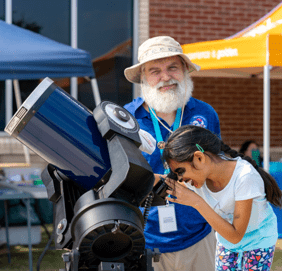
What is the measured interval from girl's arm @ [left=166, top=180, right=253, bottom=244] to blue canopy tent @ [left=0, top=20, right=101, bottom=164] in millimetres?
2825

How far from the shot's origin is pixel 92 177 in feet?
3.37

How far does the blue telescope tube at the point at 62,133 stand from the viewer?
96cm

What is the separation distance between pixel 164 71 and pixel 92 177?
0.94m

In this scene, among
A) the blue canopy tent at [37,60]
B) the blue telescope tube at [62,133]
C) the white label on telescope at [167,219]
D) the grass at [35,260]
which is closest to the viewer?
the blue telescope tube at [62,133]

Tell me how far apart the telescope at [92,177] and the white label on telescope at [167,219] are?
2.10 ft

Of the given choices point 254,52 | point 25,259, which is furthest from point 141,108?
point 25,259

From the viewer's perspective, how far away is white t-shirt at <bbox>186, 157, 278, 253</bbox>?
63.3 inches

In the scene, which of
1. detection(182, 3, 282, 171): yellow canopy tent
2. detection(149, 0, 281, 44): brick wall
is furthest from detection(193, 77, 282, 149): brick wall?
detection(182, 3, 282, 171): yellow canopy tent

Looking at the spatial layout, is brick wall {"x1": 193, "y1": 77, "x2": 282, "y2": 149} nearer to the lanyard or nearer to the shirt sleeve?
the lanyard

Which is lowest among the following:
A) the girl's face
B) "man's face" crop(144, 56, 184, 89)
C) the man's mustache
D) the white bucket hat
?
the girl's face

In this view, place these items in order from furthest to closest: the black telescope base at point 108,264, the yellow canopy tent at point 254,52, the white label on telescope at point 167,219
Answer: the yellow canopy tent at point 254,52 → the white label on telescope at point 167,219 → the black telescope base at point 108,264

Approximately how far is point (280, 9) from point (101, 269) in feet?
15.9

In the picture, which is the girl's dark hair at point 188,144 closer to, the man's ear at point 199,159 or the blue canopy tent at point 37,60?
the man's ear at point 199,159

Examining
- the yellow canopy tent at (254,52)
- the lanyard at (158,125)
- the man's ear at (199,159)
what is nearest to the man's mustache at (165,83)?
the lanyard at (158,125)
